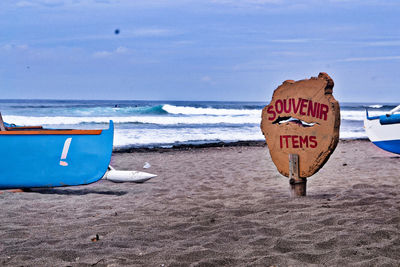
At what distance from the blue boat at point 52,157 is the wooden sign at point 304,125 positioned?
231cm

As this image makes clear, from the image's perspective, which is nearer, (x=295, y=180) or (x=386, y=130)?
(x=295, y=180)

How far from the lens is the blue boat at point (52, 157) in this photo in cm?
584

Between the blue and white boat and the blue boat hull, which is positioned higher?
the blue and white boat

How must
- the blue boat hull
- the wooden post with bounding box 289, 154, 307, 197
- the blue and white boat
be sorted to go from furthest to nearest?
the blue boat hull
the blue and white boat
the wooden post with bounding box 289, 154, 307, 197

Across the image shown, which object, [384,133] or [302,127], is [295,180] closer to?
[302,127]

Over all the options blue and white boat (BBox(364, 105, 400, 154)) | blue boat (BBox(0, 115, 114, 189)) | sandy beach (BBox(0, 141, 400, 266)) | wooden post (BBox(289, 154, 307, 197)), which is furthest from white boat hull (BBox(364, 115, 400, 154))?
blue boat (BBox(0, 115, 114, 189))

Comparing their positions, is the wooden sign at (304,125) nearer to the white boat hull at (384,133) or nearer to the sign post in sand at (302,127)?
the sign post in sand at (302,127)

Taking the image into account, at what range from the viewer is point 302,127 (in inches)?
186

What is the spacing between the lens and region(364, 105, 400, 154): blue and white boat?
8.12 meters

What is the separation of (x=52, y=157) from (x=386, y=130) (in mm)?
6203

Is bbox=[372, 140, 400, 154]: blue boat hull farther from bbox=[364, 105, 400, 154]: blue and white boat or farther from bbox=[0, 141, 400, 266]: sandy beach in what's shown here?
bbox=[0, 141, 400, 266]: sandy beach

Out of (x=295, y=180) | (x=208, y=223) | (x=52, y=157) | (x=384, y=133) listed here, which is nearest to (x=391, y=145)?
(x=384, y=133)

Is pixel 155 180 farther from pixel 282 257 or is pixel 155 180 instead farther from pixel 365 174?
pixel 282 257

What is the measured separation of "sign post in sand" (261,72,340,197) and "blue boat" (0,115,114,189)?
2.31m
